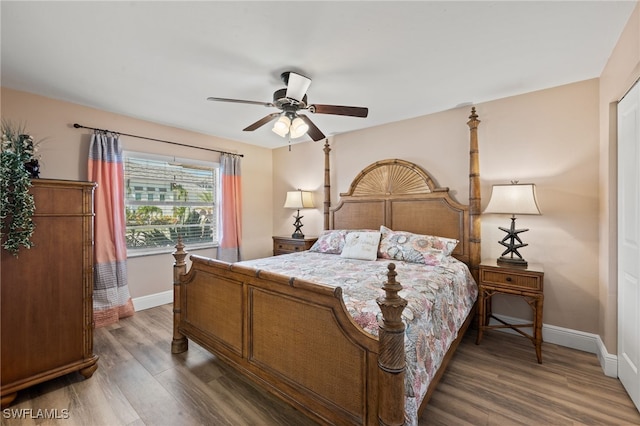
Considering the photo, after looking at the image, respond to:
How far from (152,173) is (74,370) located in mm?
2498

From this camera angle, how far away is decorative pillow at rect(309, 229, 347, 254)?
139 inches

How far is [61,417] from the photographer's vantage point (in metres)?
1.77

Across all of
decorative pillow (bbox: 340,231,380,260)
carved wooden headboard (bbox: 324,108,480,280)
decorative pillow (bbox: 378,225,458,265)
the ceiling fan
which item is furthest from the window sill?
decorative pillow (bbox: 378,225,458,265)

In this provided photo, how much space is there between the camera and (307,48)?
6.81 ft

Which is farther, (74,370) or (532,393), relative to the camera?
(74,370)

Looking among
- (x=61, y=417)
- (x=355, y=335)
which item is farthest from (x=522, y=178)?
(x=61, y=417)

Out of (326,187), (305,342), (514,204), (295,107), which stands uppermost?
(295,107)

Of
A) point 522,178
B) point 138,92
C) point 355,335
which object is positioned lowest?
point 355,335

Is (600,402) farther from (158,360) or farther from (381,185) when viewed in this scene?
(158,360)

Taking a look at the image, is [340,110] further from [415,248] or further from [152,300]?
[152,300]

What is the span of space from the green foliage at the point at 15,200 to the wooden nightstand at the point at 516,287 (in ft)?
12.1

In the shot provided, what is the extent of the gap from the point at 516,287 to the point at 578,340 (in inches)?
33.7

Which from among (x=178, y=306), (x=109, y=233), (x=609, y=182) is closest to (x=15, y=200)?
(x=178, y=306)

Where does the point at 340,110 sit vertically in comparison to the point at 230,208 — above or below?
above
